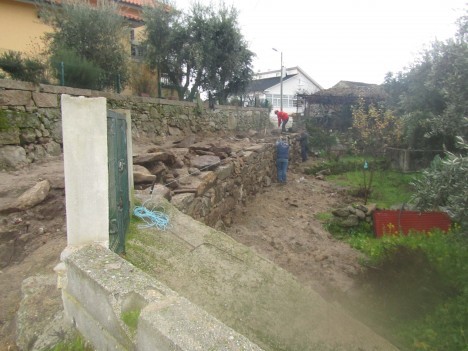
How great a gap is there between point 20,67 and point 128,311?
19.4ft

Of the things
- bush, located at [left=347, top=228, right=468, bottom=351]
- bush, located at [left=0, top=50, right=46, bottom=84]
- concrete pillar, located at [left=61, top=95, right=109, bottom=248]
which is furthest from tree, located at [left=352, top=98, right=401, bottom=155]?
concrete pillar, located at [left=61, top=95, right=109, bottom=248]

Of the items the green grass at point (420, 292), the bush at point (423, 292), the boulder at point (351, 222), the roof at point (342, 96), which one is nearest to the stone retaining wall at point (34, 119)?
the boulder at point (351, 222)

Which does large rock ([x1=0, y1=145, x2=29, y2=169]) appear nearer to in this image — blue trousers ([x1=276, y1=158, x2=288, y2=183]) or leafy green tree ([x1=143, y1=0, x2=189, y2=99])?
leafy green tree ([x1=143, y1=0, x2=189, y2=99])

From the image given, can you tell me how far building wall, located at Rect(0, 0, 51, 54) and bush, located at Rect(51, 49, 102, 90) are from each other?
3083 mm

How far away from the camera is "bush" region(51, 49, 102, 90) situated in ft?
22.2

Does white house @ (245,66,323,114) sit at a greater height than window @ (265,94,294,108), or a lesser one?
greater

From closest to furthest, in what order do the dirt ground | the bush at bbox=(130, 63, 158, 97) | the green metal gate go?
the green metal gate, the dirt ground, the bush at bbox=(130, 63, 158, 97)

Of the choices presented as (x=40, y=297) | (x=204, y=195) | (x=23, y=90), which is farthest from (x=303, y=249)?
(x=23, y=90)

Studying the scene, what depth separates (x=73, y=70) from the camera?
22.6 feet

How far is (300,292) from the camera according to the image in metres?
2.66

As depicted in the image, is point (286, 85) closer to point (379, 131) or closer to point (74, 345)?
point (379, 131)

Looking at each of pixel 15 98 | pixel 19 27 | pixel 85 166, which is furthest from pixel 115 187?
pixel 19 27

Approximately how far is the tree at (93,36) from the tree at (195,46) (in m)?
2.56

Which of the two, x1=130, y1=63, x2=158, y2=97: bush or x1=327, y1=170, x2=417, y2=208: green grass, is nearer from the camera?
x1=327, y1=170, x2=417, y2=208: green grass
